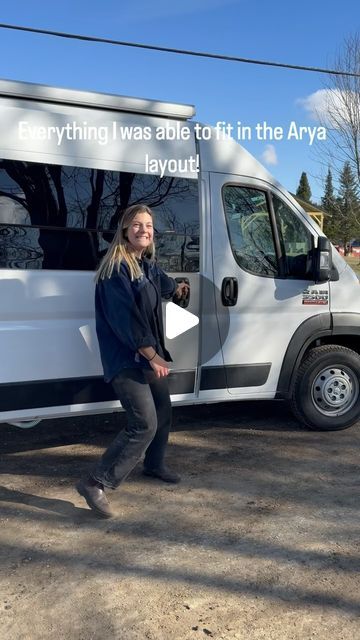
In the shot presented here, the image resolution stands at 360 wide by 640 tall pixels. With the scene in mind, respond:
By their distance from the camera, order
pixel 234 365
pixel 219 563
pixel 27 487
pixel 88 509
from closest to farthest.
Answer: pixel 219 563
pixel 88 509
pixel 27 487
pixel 234 365

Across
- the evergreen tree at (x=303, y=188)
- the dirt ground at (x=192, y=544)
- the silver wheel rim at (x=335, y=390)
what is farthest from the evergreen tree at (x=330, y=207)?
the evergreen tree at (x=303, y=188)

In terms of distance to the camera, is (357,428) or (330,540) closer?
(330,540)

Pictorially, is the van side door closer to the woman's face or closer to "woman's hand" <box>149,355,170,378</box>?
the woman's face

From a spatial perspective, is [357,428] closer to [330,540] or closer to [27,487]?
[330,540]

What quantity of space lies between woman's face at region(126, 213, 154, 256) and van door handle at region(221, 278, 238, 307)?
1.18 m

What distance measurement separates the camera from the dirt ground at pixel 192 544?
266cm

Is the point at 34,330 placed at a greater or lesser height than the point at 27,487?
greater

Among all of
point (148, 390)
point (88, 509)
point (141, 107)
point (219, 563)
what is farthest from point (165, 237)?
point (219, 563)

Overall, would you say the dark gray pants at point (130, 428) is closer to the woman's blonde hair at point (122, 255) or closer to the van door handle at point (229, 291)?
the woman's blonde hair at point (122, 255)

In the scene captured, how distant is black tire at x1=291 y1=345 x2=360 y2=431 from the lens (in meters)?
5.00

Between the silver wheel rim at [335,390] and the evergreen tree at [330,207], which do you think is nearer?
the silver wheel rim at [335,390]

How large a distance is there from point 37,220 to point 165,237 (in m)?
0.95

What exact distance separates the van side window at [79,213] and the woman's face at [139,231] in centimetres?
71

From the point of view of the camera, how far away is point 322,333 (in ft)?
16.2
